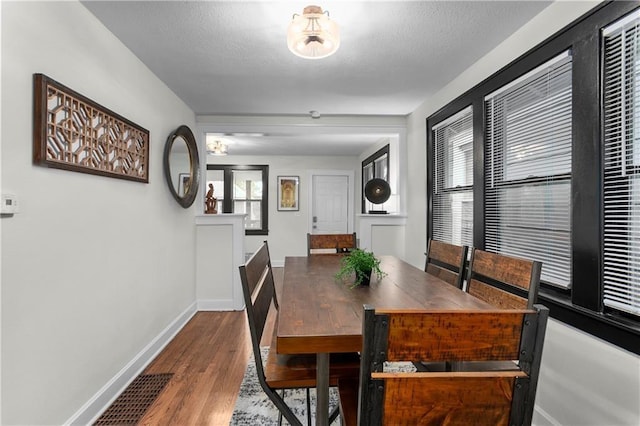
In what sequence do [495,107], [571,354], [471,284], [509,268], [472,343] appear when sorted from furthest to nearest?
[495,107], [471,284], [571,354], [509,268], [472,343]

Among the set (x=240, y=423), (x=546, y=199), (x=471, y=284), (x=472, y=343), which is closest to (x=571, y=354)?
(x=471, y=284)

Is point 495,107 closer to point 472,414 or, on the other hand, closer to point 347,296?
point 347,296

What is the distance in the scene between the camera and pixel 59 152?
1612 millimetres

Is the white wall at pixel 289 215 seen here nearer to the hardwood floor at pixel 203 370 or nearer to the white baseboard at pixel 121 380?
the hardwood floor at pixel 203 370

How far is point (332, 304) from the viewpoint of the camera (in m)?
1.35

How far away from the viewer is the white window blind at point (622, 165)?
1.35 metres

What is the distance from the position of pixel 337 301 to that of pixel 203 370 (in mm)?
1636

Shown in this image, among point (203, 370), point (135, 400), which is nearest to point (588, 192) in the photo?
point (203, 370)

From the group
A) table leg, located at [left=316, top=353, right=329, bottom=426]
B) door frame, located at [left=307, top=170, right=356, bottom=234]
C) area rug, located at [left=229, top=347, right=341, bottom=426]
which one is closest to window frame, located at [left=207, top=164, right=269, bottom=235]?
door frame, located at [left=307, top=170, right=356, bottom=234]

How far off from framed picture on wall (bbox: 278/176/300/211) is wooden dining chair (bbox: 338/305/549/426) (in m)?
5.93

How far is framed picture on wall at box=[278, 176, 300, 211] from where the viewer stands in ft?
21.8

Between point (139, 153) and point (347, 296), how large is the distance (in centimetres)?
194

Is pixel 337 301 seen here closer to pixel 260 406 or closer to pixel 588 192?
pixel 260 406

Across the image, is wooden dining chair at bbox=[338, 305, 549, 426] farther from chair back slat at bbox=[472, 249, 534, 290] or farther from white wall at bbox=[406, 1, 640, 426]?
white wall at bbox=[406, 1, 640, 426]
